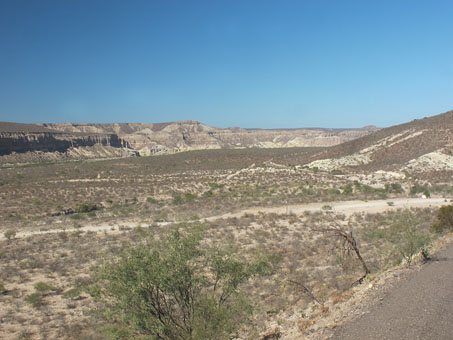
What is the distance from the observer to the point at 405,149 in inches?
2073

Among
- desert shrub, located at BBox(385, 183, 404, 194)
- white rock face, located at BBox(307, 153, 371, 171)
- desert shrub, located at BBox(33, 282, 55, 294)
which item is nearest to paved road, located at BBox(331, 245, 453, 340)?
desert shrub, located at BBox(33, 282, 55, 294)

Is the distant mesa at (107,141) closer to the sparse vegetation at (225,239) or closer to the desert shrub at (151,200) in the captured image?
the sparse vegetation at (225,239)

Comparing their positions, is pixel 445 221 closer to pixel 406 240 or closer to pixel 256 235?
pixel 406 240

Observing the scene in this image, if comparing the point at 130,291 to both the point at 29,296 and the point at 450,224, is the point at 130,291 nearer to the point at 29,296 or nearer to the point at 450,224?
the point at 29,296

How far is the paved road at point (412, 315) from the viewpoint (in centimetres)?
575

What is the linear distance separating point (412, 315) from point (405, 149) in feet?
173

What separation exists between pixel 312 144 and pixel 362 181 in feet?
426

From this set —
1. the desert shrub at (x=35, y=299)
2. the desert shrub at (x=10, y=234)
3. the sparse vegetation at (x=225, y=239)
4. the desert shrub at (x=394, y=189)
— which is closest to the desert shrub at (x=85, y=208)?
the sparse vegetation at (x=225, y=239)

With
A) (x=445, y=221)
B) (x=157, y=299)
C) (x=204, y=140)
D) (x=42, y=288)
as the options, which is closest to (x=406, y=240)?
(x=445, y=221)

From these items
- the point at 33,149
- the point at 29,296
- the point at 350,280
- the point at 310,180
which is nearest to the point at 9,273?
the point at 29,296

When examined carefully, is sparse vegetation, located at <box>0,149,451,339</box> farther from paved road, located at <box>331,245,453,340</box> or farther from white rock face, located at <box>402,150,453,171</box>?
white rock face, located at <box>402,150,453,171</box>

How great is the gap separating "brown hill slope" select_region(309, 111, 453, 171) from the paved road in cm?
3862

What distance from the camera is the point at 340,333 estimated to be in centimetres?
639

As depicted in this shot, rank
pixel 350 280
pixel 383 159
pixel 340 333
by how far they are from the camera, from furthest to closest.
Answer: pixel 383 159, pixel 350 280, pixel 340 333
